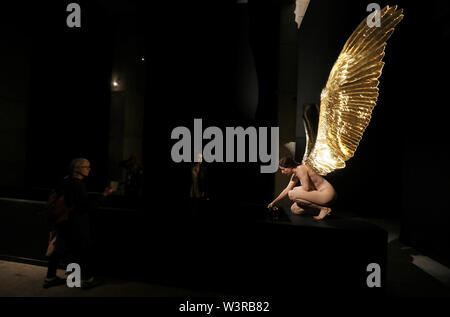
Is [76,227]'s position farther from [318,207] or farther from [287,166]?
[318,207]

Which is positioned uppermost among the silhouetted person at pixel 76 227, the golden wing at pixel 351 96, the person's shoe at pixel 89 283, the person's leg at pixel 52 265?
the golden wing at pixel 351 96

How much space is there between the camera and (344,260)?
2418mm

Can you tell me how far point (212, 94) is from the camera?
6.18 meters

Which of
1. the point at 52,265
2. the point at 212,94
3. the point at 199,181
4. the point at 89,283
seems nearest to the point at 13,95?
the point at 212,94

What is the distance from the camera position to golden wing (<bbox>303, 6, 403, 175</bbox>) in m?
2.45

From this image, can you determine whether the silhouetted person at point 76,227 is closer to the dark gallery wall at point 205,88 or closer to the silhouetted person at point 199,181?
the silhouetted person at point 199,181

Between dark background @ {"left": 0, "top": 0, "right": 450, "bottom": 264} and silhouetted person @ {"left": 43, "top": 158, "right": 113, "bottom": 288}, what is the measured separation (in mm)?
1804

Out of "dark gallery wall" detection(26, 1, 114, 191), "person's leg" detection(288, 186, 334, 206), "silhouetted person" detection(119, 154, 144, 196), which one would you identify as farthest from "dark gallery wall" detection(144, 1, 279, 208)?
"person's leg" detection(288, 186, 334, 206)

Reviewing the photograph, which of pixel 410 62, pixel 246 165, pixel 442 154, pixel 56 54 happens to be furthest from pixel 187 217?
pixel 56 54

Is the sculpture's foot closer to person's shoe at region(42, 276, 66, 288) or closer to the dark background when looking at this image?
the dark background

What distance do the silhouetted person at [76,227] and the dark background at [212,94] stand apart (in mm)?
1804

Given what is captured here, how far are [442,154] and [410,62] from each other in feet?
5.23

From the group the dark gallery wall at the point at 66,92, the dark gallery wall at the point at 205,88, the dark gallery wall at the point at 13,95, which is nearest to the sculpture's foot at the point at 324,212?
the dark gallery wall at the point at 205,88

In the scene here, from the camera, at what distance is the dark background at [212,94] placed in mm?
4219
